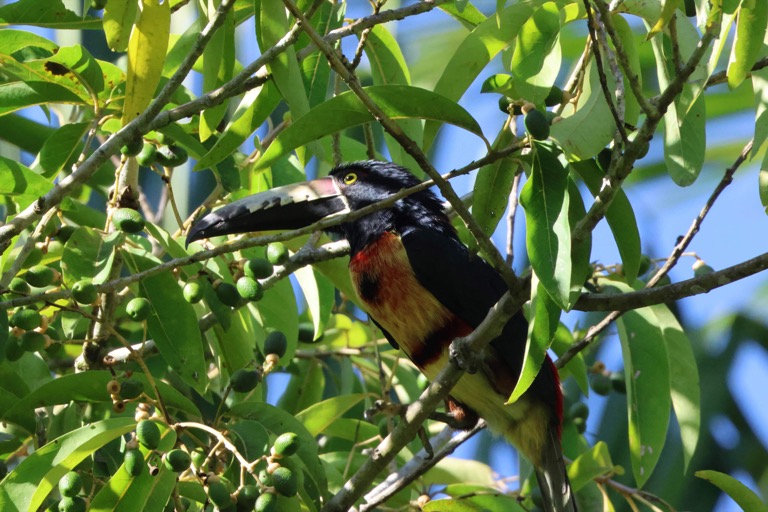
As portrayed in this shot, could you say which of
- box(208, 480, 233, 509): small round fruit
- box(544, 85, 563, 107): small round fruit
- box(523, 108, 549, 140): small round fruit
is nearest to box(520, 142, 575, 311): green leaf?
box(523, 108, 549, 140): small round fruit

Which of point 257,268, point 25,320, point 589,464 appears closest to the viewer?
point 25,320

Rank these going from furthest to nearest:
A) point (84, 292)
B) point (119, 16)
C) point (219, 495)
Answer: point (84, 292) < point (119, 16) < point (219, 495)

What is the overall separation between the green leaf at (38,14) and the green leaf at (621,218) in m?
1.41

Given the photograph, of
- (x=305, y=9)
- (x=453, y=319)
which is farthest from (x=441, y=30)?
(x=305, y=9)

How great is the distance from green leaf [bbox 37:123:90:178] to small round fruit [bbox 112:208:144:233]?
0.88 ft

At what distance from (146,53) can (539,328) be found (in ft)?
3.96

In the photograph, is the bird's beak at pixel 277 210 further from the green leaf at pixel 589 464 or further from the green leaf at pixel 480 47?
the green leaf at pixel 589 464

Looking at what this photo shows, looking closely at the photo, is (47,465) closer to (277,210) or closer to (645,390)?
(277,210)

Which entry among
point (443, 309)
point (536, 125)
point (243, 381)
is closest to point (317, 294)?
point (443, 309)

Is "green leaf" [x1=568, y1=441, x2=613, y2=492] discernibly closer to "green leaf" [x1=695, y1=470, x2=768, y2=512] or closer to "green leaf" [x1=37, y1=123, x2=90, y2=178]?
"green leaf" [x1=695, y1=470, x2=768, y2=512]

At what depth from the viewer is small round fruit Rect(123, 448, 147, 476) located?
249 centimetres

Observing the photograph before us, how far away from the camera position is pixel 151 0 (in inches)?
101

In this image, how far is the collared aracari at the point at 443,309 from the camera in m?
3.51

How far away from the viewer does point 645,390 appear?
3148mm
